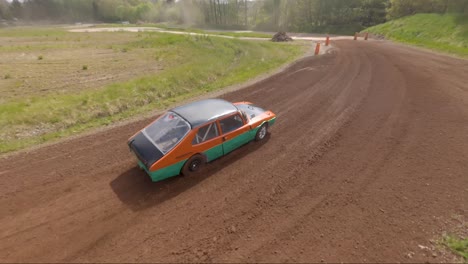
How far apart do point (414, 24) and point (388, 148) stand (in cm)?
3336

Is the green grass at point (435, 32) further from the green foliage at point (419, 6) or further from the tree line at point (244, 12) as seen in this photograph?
the tree line at point (244, 12)

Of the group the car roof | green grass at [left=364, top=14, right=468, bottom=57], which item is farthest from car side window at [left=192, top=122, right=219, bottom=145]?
green grass at [left=364, top=14, right=468, bottom=57]

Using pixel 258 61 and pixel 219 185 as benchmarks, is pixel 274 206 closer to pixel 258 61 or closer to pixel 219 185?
pixel 219 185

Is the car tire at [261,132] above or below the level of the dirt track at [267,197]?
above

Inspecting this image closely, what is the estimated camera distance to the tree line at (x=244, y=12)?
4821 centimetres

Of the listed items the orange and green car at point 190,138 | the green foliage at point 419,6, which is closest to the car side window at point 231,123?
the orange and green car at point 190,138

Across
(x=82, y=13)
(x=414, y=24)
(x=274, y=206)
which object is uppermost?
(x=82, y=13)

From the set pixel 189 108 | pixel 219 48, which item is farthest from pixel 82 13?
pixel 189 108

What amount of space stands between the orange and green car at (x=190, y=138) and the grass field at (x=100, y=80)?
456cm

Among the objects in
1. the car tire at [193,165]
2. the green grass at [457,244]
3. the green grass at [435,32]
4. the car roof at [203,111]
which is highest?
the green grass at [435,32]

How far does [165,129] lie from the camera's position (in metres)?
6.61

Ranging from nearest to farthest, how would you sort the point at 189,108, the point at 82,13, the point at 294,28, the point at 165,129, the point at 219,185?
1. the point at 219,185
2. the point at 165,129
3. the point at 189,108
4. the point at 294,28
5. the point at 82,13

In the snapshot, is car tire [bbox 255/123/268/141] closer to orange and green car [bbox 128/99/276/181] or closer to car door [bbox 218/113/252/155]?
orange and green car [bbox 128/99/276/181]

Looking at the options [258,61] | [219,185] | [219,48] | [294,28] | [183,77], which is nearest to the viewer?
[219,185]
